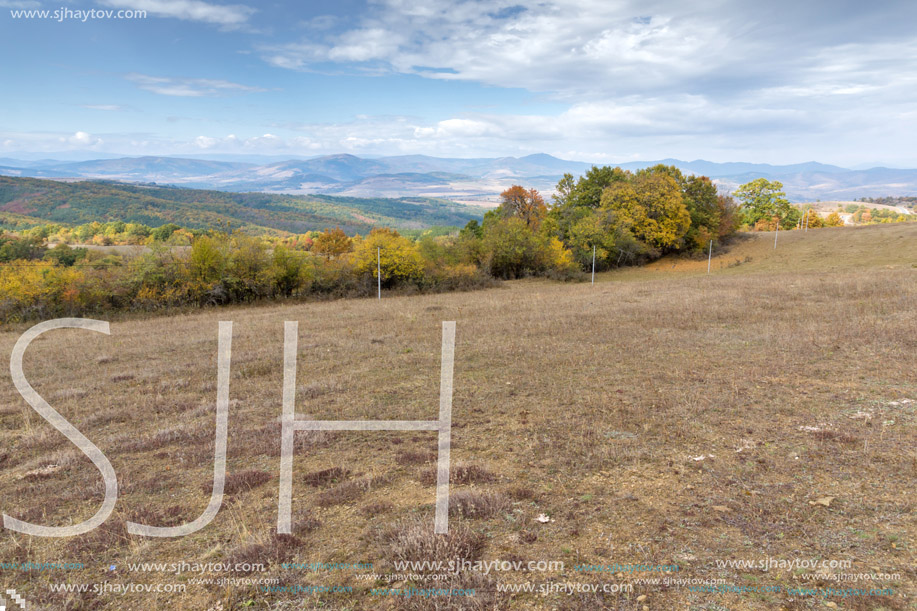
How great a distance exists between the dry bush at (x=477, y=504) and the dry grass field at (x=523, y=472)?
25 mm

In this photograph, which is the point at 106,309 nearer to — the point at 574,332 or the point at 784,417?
the point at 574,332

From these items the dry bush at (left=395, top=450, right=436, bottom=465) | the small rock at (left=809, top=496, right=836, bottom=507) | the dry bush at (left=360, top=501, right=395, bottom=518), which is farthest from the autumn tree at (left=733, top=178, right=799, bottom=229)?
the dry bush at (left=360, top=501, right=395, bottom=518)

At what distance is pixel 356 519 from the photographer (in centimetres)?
514

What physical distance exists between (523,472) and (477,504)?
3.99 feet

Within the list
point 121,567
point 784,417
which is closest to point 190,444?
point 121,567

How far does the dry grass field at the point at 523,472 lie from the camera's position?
4016mm

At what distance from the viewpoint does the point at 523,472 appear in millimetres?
6219

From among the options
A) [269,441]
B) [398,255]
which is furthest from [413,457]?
[398,255]

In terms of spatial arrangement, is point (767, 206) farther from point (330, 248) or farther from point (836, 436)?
point (836, 436)

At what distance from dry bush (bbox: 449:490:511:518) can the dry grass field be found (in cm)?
3

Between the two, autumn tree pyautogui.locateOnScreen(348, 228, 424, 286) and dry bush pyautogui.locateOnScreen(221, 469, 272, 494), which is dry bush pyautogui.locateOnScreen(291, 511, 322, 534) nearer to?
dry bush pyautogui.locateOnScreen(221, 469, 272, 494)

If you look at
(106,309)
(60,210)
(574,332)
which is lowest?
(106,309)

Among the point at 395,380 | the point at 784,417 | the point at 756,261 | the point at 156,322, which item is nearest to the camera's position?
the point at 784,417

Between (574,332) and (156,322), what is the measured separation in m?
24.2
